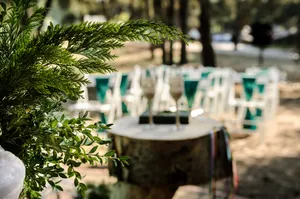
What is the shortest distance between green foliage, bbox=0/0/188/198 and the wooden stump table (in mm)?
1906

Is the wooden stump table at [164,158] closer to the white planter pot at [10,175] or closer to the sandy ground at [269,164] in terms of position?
the sandy ground at [269,164]

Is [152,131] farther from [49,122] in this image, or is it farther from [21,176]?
[21,176]

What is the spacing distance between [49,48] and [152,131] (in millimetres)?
2353

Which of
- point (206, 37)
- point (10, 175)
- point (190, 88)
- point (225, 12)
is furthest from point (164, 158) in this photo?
point (225, 12)

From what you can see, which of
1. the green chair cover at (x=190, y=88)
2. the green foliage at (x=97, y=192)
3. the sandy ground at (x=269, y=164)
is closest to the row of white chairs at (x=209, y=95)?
the sandy ground at (x=269, y=164)

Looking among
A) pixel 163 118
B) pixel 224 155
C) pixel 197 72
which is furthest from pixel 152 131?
pixel 197 72

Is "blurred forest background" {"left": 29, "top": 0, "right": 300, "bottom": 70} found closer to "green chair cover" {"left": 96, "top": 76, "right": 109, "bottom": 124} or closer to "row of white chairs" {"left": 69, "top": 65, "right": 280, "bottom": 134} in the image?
"row of white chairs" {"left": 69, "top": 65, "right": 280, "bottom": 134}

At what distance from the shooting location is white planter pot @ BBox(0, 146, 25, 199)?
115 centimetres

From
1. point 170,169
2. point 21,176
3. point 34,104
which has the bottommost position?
point 170,169

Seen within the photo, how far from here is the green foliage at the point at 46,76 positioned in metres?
1.31

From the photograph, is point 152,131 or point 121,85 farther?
point 121,85

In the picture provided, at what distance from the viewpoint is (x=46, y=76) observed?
130cm

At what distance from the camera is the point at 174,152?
11.2 ft

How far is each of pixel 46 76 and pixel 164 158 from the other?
221 centimetres
